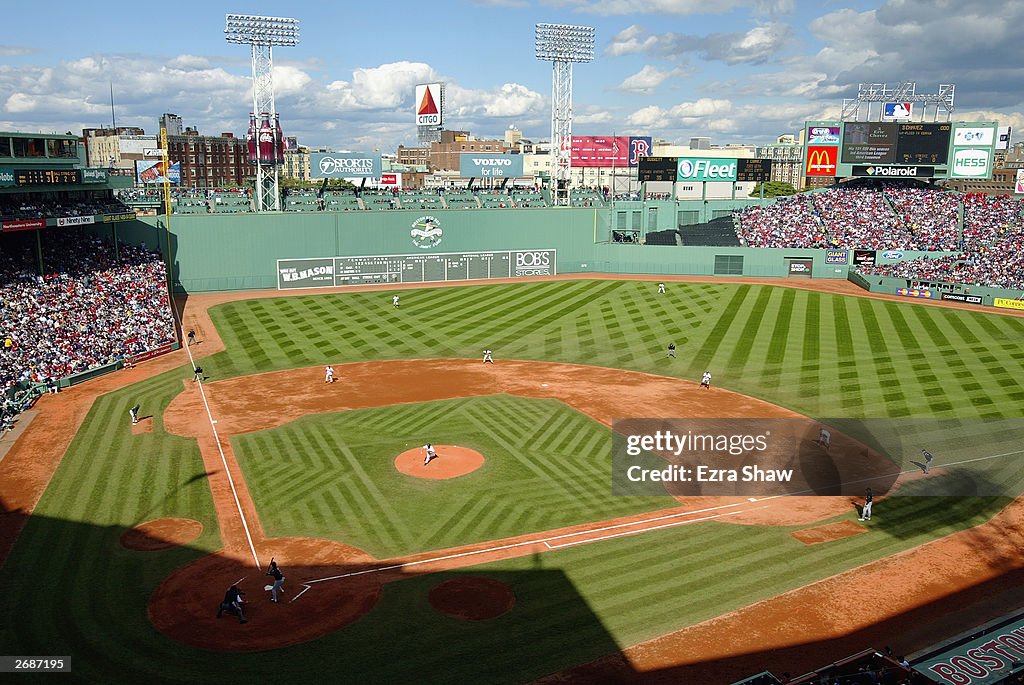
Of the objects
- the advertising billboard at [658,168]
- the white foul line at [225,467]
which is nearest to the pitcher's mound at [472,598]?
the white foul line at [225,467]

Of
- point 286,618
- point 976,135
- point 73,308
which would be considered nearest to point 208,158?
point 73,308

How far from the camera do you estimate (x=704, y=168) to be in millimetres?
90500

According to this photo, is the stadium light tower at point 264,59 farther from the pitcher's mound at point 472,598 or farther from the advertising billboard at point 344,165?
the pitcher's mound at point 472,598

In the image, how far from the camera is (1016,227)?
74250mm

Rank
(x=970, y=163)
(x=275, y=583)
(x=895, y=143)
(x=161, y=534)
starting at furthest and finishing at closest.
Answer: (x=895, y=143) → (x=970, y=163) → (x=161, y=534) → (x=275, y=583)

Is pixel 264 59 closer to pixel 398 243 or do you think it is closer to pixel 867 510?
pixel 398 243

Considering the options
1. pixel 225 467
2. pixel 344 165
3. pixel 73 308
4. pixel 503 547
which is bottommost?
pixel 503 547

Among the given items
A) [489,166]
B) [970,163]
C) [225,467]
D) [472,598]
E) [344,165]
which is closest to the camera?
[472,598]

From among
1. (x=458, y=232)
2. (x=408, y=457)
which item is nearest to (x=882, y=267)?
(x=458, y=232)

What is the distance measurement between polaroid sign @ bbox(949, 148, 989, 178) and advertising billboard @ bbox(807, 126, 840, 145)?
42.4 feet

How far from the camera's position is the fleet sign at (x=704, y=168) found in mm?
90188

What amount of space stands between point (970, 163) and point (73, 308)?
291 ft

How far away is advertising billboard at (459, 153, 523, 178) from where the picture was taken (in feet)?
277

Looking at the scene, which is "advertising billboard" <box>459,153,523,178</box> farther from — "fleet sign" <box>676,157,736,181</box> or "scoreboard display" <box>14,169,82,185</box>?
"scoreboard display" <box>14,169,82,185</box>
